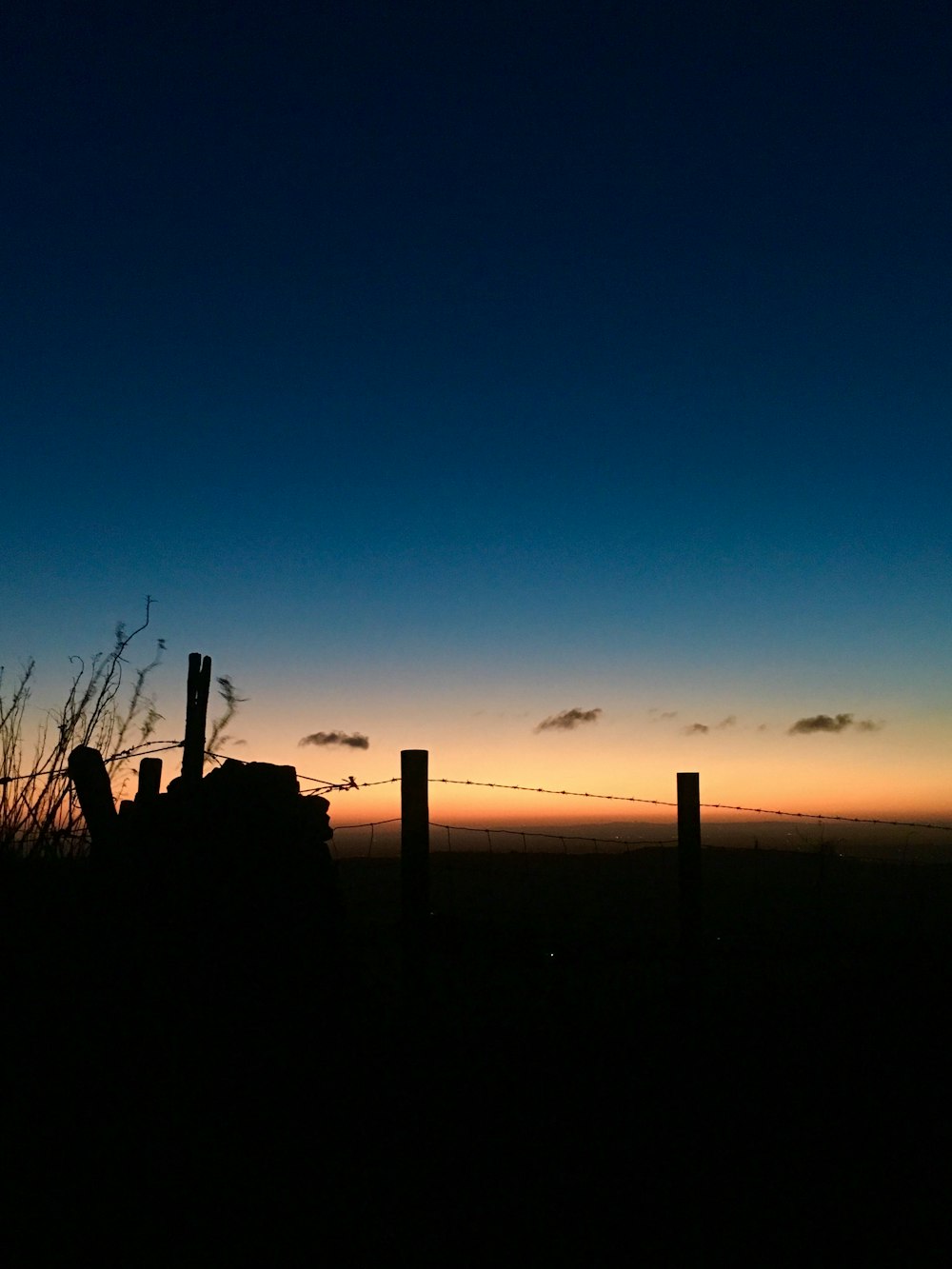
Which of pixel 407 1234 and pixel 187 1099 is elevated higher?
pixel 187 1099

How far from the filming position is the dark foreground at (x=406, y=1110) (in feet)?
12.3

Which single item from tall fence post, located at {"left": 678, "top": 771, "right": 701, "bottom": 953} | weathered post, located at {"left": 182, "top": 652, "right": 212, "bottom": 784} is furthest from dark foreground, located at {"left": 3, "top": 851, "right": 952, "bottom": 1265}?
weathered post, located at {"left": 182, "top": 652, "right": 212, "bottom": 784}

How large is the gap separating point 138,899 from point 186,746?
134cm

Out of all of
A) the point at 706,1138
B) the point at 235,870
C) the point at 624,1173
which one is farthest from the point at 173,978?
the point at 706,1138

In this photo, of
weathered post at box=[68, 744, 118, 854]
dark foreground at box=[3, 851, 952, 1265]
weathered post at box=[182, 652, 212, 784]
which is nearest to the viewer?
dark foreground at box=[3, 851, 952, 1265]

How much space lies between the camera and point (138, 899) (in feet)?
18.1

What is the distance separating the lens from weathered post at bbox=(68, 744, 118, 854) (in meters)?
5.92

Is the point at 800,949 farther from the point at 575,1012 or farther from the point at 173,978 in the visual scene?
the point at 173,978

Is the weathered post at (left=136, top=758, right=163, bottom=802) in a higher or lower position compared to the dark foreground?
higher

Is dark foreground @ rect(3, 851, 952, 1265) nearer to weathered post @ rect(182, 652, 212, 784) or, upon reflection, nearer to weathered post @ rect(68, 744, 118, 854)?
weathered post @ rect(68, 744, 118, 854)

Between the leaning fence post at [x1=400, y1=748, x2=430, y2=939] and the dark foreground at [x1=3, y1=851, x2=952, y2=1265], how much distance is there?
28 centimetres

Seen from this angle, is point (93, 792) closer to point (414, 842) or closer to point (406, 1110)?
point (414, 842)

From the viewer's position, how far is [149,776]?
6.83 m

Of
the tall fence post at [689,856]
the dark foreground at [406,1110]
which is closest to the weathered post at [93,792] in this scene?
the dark foreground at [406,1110]
